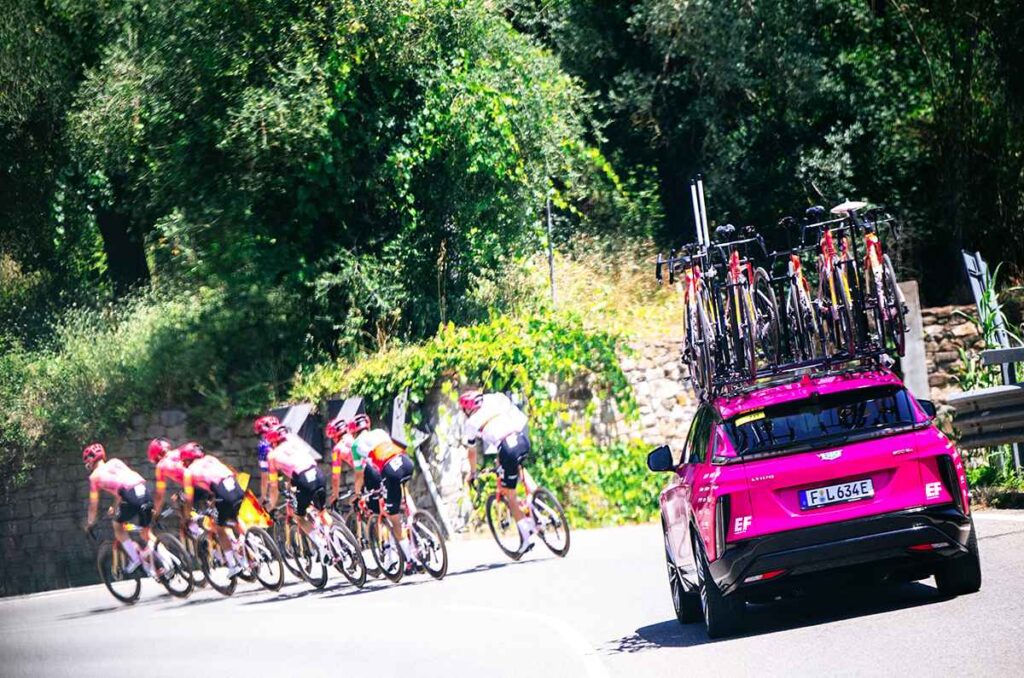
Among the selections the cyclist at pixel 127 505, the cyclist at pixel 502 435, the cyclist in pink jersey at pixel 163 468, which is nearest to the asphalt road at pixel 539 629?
the cyclist at pixel 127 505

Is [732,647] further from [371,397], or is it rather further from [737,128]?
[737,128]

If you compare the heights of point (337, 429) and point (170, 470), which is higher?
point (337, 429)

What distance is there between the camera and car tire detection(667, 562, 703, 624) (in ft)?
38.7

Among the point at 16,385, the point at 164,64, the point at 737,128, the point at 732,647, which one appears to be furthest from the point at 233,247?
the point at 732,647

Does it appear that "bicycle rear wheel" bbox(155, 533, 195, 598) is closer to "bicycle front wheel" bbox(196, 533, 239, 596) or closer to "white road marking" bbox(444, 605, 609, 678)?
"bicycle front wheel" bbox(196, 533, 239, 596)

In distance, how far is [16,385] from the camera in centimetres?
3250

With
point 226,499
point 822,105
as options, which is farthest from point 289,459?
point 822,105

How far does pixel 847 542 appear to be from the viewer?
9898 millimetres

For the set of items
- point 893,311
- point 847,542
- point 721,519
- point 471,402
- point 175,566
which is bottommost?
point 175,566

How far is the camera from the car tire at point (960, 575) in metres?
10.5

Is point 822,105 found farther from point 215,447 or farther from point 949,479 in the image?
point 949,479

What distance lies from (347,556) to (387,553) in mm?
535

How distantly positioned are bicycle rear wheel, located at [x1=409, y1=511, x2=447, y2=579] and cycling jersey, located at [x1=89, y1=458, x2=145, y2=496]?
5335mm

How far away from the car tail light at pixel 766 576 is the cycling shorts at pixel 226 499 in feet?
38.8
